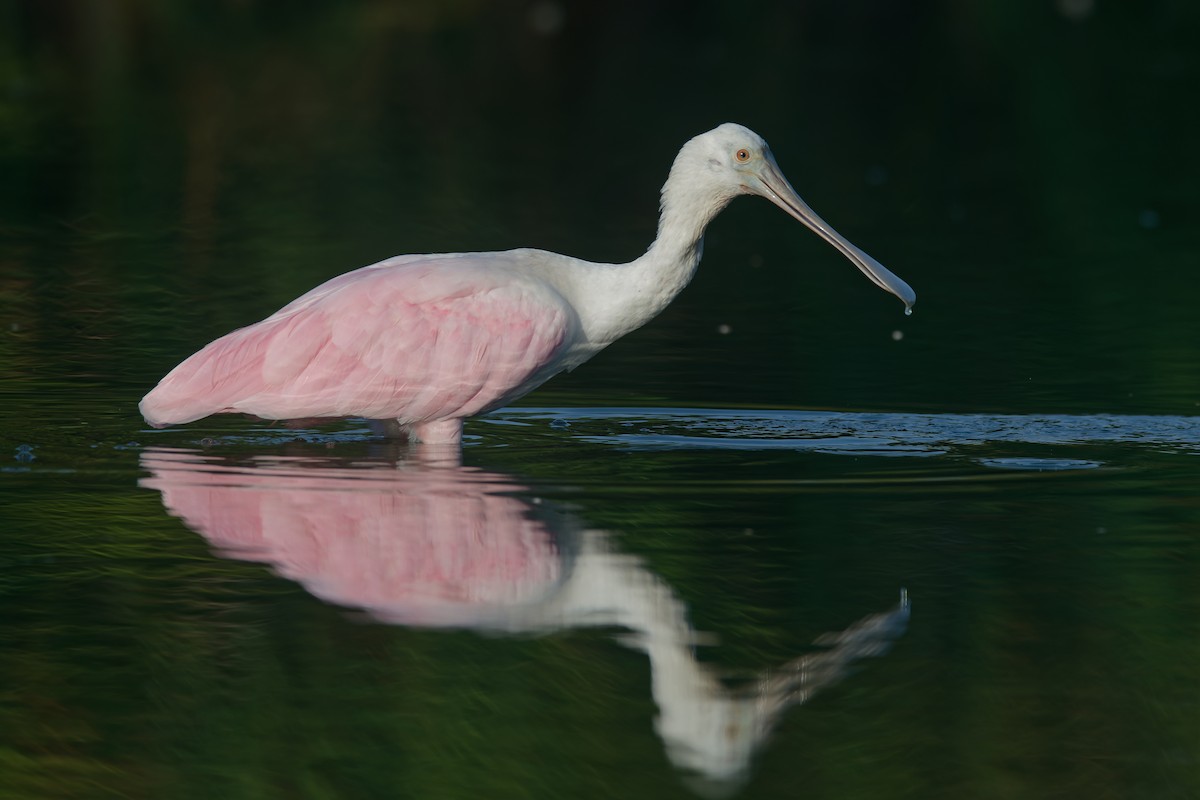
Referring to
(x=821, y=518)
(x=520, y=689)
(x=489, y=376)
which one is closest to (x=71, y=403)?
(x=489, y=376)

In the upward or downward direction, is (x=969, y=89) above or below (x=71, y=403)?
above

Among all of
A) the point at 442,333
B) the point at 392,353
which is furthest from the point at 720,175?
the point at 392,353

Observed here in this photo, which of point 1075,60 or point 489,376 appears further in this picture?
point 1075,60

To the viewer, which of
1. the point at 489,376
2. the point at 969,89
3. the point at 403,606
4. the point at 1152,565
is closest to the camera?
the point at 403,606

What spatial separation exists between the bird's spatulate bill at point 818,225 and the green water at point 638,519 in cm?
69

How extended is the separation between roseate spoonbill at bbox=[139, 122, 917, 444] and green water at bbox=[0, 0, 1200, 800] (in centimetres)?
27

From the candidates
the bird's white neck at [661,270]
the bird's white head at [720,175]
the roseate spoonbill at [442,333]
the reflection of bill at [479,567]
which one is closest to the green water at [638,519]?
the reflection of bill at [479,567]

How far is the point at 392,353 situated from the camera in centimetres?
998

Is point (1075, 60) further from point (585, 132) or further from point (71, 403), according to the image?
point (71, 403)

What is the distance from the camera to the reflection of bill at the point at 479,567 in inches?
252

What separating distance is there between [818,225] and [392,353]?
6.76ft

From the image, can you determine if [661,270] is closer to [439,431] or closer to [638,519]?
[439,431]

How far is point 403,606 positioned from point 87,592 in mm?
1052

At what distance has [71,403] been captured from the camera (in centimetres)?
1107
